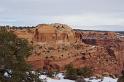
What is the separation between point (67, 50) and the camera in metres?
58.5

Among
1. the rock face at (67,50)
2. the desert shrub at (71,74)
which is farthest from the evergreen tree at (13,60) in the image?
the rock face at (67,50)

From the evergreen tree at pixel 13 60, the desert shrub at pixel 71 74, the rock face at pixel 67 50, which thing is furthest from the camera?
the rock face at pixel 67 50

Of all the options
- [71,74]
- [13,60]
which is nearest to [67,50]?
[71,74]

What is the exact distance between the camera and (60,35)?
5862 cm

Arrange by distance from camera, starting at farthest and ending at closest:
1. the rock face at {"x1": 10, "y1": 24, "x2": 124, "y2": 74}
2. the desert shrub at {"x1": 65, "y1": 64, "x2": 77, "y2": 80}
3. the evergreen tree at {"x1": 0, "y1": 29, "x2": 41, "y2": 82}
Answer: the rock face at {"x1": 10, "y1": 24, "x2": 124, "y2": 74}
the desert shrub at {"x1": 65, "y1": 64, "x2": 77, "y2": 80}
the evergreen tree at {"x1": 0, "y1": 29, "x2": 41, "y2": 82}

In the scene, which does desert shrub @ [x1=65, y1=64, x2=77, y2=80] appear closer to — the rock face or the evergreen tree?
the rock face

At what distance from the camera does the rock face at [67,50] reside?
181 ft

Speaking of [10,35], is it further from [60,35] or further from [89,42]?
[89,42]

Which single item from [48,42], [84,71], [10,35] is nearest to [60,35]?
[48,42]

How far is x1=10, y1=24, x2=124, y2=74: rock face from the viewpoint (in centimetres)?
5528

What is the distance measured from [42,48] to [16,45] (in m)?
39.7

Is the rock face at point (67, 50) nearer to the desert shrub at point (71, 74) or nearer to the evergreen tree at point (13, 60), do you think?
the desert shrub at point (71, 74)

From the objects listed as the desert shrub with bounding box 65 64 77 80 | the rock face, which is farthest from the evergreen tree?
the rock face

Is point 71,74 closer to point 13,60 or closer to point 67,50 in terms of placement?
point 13,60
